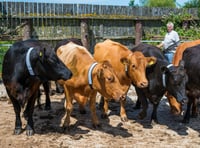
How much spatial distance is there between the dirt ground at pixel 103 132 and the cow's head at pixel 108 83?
0.73 metres

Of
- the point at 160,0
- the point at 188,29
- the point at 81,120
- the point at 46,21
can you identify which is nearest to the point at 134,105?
the point at 81,120

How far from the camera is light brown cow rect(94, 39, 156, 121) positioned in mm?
6241

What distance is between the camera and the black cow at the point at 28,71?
5.58 m

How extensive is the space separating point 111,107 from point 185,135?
221 centimetres

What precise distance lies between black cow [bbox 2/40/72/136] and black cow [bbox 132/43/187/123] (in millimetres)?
1712

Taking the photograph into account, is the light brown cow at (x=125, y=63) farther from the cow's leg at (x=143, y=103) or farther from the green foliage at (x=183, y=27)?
the green foliage at (x=183, y=27)

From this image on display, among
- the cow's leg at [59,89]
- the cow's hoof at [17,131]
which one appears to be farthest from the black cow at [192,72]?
the cow's leg at [59,89]

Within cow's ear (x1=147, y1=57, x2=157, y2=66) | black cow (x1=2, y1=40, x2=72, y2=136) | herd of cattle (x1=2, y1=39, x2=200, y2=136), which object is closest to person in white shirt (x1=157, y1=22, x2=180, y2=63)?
herd of cattle (x1=2, y1=39, x2=200, y2=136)

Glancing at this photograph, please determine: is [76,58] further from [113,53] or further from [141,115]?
[141,115]

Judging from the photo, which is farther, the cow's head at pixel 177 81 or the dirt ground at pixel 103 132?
the cow's head at pixel 177 81

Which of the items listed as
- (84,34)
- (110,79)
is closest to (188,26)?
(84,34)

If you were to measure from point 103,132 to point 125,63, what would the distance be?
1268mm

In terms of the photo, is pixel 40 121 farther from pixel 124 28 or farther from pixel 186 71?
pixel 124 28

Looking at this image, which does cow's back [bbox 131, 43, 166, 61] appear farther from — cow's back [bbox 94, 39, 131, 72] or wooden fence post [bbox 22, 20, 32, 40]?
wooden fence post [bbox 22, 20, 32, 40]
